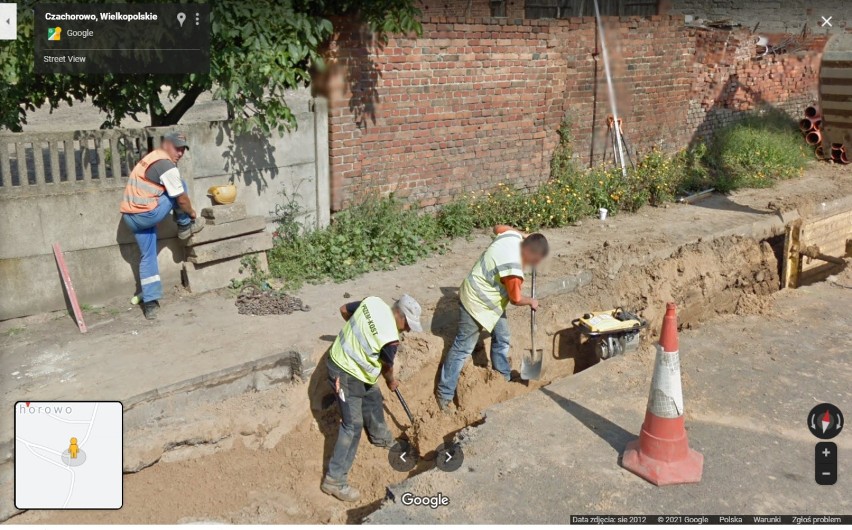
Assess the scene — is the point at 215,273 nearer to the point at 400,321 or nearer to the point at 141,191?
the point at 141,191

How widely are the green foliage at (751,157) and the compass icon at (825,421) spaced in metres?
6.83

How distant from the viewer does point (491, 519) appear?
487cm

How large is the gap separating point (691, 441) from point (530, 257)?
1.94 m

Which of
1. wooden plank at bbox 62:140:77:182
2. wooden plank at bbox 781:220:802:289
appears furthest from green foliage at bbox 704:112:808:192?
wooden plank at bbox 62:140:77:182

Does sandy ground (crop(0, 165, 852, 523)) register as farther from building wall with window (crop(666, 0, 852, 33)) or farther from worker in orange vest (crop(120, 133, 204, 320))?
building wall with window (crop(666, 0, 852, 33))

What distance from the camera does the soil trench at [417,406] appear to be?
5734 millimetres

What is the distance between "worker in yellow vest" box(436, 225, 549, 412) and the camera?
21.5ft

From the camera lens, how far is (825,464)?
5.40m

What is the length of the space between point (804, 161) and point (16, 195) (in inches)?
494

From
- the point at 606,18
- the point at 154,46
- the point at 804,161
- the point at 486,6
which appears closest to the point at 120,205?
the point at 154,46

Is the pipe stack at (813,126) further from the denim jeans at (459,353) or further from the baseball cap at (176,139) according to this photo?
the baseball cap at (176,139)

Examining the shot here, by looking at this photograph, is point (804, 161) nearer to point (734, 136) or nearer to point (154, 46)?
point (734, 136)

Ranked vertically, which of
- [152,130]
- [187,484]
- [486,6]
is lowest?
[187,484]

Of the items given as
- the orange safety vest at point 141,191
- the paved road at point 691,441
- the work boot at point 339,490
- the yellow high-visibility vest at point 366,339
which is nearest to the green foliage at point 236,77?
the orange safety vest at point 141,191
